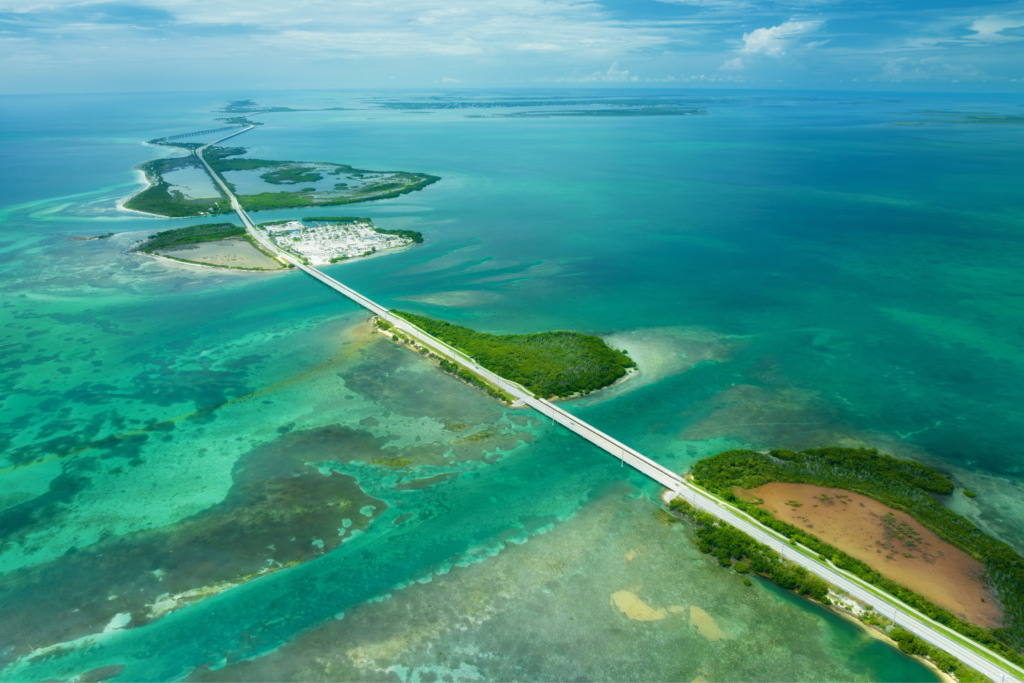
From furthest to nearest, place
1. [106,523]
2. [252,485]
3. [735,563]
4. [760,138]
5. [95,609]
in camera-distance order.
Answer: [760,138], [252,485], [106,523], [735,563], [95,609]

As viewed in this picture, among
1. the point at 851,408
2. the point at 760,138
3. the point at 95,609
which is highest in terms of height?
the point at 760,138

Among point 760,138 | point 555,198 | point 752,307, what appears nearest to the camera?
point 752,307

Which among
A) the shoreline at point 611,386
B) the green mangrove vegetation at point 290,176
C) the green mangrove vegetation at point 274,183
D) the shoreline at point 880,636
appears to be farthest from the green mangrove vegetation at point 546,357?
the green mangrove vegetation at point 290,176

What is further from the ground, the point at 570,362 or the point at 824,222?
the point at 824,222

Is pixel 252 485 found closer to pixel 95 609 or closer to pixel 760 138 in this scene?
pixel 95 609

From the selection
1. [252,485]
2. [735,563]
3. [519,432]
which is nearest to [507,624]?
[735,563]

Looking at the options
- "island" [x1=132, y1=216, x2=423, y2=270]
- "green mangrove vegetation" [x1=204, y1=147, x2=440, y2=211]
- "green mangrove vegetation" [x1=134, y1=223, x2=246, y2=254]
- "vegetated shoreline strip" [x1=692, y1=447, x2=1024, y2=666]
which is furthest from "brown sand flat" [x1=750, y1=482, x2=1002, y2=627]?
"green mangrove vegetation" [x1=204, y1=147, x2=440, y2=211]

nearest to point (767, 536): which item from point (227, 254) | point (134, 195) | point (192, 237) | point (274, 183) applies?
point (227, 254)

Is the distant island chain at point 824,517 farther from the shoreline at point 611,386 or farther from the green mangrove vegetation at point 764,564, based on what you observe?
the shoreline at point 611,386
